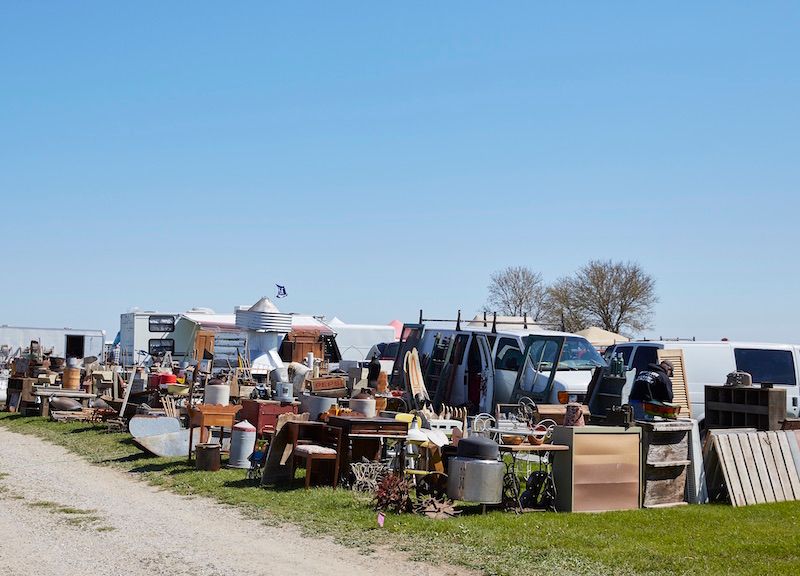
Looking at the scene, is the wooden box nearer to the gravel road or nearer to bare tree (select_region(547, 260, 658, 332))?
the gravel road

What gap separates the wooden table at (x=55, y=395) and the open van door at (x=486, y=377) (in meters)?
9.10

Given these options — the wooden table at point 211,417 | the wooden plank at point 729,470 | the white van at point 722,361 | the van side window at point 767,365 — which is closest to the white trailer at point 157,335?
the wooden table at point 211,417

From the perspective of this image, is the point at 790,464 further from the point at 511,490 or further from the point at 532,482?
the point at 511,490

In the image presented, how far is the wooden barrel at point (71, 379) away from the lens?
919 inches

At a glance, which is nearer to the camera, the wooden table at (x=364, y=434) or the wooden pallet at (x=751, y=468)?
the wooden pallet at (x=751, y=468)

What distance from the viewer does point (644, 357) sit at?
55.4ft

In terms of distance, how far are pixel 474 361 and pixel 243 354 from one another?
11.8 m

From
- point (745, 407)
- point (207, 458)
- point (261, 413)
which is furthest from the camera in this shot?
point (261, 413)

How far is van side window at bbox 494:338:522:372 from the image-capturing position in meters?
18.5

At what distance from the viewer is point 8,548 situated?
8.98m

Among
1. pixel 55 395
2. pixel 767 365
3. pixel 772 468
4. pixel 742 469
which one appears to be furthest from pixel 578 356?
pixel 55 395

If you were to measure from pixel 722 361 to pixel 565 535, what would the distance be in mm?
8837

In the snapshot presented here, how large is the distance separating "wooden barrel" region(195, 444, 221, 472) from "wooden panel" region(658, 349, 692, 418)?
287 inches

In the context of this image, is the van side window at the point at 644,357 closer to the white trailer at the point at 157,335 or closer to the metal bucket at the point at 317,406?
the metal bucket at the point at 317,406
